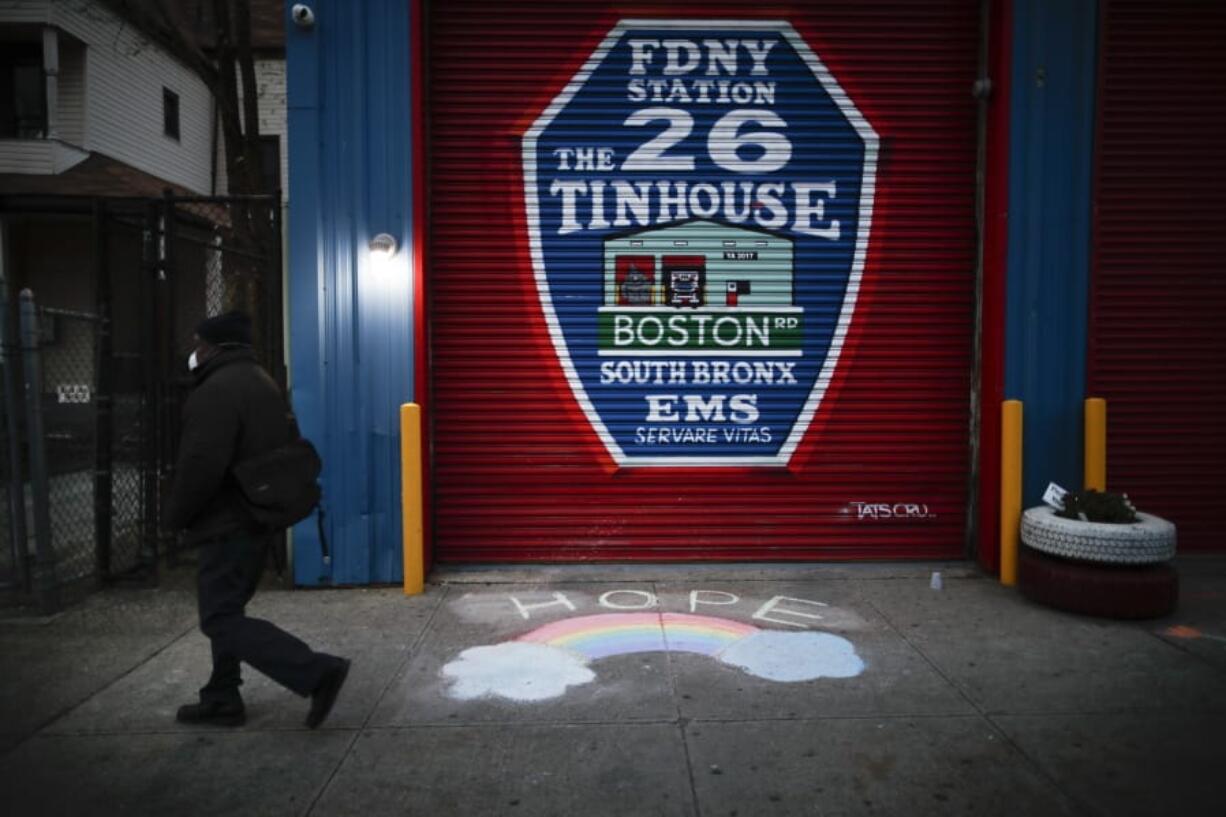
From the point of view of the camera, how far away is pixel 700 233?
6887mm

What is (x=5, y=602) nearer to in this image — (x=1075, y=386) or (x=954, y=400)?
(x=954, y=400)

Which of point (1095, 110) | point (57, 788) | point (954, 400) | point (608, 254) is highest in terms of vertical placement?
point (1095, 110)

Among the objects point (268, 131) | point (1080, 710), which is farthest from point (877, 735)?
point (268, 131)

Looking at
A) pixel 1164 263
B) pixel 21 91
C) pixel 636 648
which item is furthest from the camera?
pixel 21 91

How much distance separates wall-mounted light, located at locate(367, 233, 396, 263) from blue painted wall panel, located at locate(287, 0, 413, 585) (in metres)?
0.06

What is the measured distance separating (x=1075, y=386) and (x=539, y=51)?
16.7 ft

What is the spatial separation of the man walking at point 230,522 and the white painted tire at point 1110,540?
4691 millimetres

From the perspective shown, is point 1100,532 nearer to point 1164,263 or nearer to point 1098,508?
point 1098,508

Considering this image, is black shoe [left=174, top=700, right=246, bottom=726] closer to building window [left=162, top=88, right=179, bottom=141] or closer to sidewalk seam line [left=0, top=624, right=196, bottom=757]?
sidewalk seam line [left=0, top=624, right=196, bottom=757]

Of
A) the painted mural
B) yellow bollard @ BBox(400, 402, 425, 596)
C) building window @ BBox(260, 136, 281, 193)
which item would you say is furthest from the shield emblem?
building window @ BBox(260, 136, 281, 193)

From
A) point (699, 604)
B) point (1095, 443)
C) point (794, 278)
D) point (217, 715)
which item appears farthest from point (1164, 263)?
point (217, 715)

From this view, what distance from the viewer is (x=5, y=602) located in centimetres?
598

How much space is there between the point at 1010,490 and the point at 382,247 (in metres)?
5.13

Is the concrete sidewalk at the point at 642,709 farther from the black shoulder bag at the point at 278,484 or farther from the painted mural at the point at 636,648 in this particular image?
the black shoulder bag at the point at 278,484
